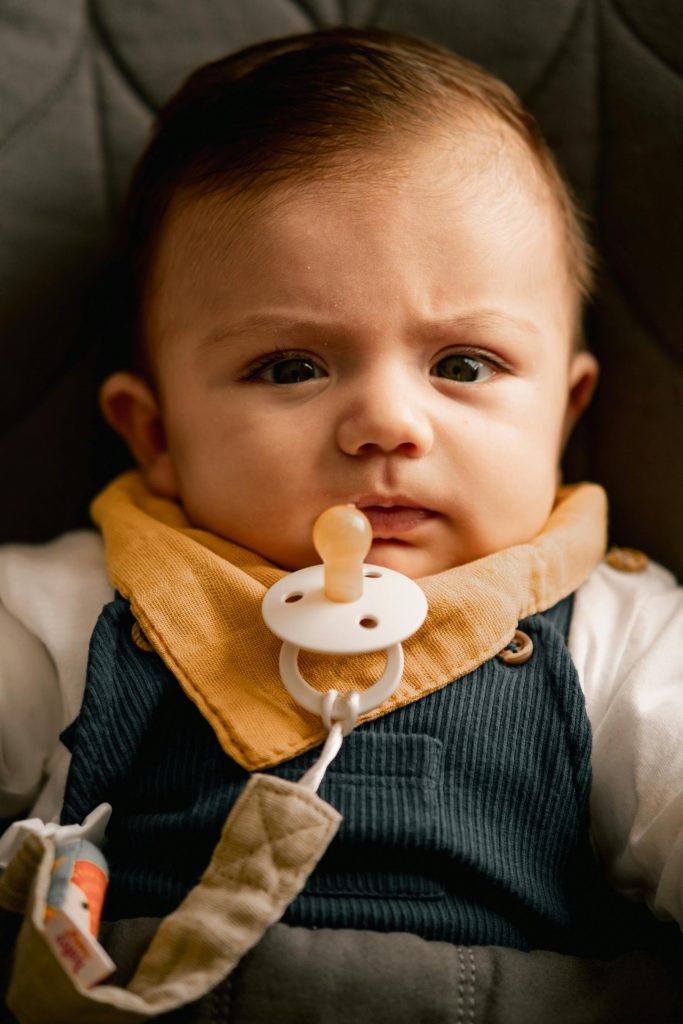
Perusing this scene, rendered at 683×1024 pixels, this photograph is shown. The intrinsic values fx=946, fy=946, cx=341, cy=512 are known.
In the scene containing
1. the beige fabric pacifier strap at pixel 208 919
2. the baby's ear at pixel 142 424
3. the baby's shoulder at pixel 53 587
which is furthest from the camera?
the baby's ear at pixel 142 424

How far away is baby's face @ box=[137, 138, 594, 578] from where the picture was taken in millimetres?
887

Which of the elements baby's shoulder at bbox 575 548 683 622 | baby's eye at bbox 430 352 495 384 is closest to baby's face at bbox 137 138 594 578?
baby's eye at bbox 430 352 495 384

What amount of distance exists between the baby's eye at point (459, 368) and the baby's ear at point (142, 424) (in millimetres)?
326

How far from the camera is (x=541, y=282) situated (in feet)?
3.24

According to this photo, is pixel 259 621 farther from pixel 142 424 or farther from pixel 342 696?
pixel 142 424

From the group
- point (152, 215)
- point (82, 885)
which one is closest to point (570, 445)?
point (152, 215)

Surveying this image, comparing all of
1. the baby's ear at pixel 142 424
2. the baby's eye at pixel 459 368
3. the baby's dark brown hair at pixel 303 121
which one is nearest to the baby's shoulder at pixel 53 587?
the baby's ear at pixel 142 424

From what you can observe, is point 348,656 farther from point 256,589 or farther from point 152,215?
point 152,215

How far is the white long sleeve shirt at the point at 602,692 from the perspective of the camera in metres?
0.82

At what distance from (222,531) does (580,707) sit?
0.38m

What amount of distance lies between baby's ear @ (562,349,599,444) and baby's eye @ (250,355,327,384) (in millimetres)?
343

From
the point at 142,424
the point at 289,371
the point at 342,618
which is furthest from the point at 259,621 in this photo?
the point at 142,424

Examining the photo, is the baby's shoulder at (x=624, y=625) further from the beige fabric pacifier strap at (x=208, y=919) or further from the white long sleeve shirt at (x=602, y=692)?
the beige fabric pacifier strap at (x=208, y=919)

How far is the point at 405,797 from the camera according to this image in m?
0.78
